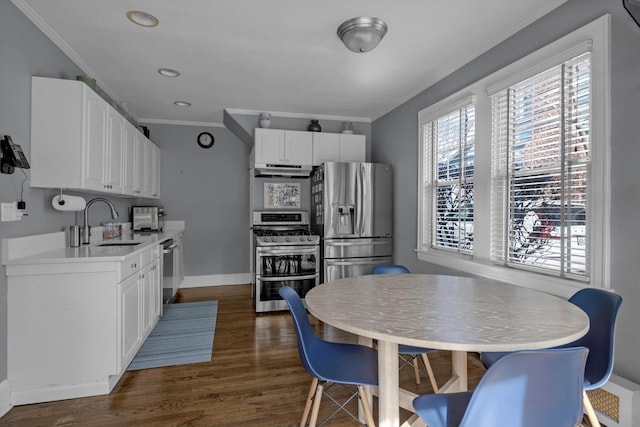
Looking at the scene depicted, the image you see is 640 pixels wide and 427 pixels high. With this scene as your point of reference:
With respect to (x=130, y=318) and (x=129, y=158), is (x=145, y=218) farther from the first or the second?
(x=130, y=318)

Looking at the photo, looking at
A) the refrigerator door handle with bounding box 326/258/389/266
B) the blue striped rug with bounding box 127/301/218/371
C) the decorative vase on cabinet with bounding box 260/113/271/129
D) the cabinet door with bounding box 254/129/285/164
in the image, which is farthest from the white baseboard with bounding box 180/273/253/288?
the decorative vase on cabinet with bounding box 260/113/271/129

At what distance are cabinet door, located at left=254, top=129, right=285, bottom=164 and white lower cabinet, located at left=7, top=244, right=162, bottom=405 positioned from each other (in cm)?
233

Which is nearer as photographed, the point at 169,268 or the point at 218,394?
the point at 218,394

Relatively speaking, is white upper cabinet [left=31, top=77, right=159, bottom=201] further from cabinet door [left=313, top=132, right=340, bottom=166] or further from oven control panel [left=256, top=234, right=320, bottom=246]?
cabinet door [left=313, top=132, right=340, bottom=166]

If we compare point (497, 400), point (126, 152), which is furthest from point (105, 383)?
point (497, 400)

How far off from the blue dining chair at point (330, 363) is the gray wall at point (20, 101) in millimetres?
1832

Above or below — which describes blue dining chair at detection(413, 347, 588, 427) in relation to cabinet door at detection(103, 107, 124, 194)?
below

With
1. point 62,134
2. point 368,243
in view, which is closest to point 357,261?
point 368,243

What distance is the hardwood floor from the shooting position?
2.00m

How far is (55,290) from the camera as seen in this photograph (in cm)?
215

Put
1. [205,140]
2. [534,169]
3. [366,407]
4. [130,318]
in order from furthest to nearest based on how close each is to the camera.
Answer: [205,140] → [130,318] → [534,169] → [366,407]

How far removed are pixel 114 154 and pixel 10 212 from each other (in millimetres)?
1150

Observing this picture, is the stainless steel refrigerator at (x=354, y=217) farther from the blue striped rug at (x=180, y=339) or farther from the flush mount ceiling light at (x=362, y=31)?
the flush mount ceiling light at (x=362, y=31)

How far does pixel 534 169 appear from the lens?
2375 mm
